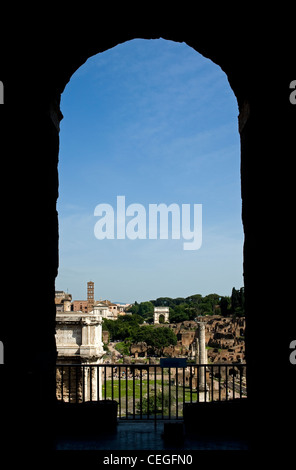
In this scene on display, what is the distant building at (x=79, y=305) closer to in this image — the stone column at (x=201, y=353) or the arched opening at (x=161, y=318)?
the arched opening at (x=161, y=318)

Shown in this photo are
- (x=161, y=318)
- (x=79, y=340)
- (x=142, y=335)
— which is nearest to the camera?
(x=79, y=340)

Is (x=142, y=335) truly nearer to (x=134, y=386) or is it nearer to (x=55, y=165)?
(x=134, y=386)

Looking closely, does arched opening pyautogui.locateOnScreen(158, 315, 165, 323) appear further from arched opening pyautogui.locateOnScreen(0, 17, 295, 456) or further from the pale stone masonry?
arched opening pyautogui.locateOnScreen(0, 17, 295, 456)

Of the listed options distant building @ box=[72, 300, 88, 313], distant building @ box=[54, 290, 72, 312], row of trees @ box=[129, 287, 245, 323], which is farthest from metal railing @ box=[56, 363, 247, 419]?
distant building @ box=[72, 300, 88, 313]

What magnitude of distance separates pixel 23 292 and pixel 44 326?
0.62 metres

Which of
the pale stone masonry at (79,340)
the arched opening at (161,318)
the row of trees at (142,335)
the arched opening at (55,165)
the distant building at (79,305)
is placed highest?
the arched opening at (55,165)

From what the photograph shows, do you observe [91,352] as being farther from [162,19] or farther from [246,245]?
[162,19]

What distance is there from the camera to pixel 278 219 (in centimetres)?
335

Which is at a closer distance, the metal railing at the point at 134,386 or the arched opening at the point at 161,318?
the metal railing at the point at 134,386

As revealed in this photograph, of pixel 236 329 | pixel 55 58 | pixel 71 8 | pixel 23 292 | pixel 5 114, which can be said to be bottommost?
pixel 236 329

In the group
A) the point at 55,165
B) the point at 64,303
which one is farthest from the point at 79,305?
the point at 55,165

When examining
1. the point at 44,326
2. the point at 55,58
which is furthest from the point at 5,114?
the point at 44,326

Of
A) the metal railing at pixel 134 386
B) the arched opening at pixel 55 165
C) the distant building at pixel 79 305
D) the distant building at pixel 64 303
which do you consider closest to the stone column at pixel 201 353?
the metal railing at pixel 134 386

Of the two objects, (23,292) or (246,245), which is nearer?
(23,292)
